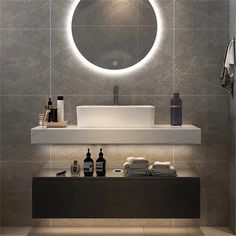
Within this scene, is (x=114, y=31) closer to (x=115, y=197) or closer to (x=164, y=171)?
(x=164, y=171)

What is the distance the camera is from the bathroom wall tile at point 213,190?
4.21 m

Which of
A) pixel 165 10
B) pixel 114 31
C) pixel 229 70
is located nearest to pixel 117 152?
pixel 114 31

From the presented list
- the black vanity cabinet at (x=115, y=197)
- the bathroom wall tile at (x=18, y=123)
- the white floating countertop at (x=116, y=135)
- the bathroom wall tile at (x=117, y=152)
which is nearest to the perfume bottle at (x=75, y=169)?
the black vanity cabinet at (x=115, y=197)

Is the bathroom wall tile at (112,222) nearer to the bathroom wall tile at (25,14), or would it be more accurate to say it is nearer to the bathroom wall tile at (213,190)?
the bathroom wall tile at (213,190)

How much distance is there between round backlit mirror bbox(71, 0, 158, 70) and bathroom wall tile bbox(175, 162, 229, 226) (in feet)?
3.63

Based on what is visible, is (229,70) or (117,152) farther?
(117,152)

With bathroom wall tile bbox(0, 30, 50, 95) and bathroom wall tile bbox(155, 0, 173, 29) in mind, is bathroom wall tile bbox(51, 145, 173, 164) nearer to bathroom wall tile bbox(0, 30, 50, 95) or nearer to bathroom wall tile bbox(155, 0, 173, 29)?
bathroom wall tile bbox(0, 30, 50, 95)

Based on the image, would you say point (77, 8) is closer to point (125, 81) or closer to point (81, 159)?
point (125, 81)

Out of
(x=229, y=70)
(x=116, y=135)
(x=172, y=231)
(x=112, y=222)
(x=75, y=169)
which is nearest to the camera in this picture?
(x=116, y=135)

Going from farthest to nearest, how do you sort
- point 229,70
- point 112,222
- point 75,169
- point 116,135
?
point 112,222 → point 229,70 → point 75,169 → point 116,135

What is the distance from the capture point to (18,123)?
4.21 meters

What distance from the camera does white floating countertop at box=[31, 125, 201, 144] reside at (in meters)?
3.71

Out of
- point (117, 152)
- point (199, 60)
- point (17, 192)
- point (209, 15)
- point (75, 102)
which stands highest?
point (209, 15)

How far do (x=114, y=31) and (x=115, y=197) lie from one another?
1.50 m
